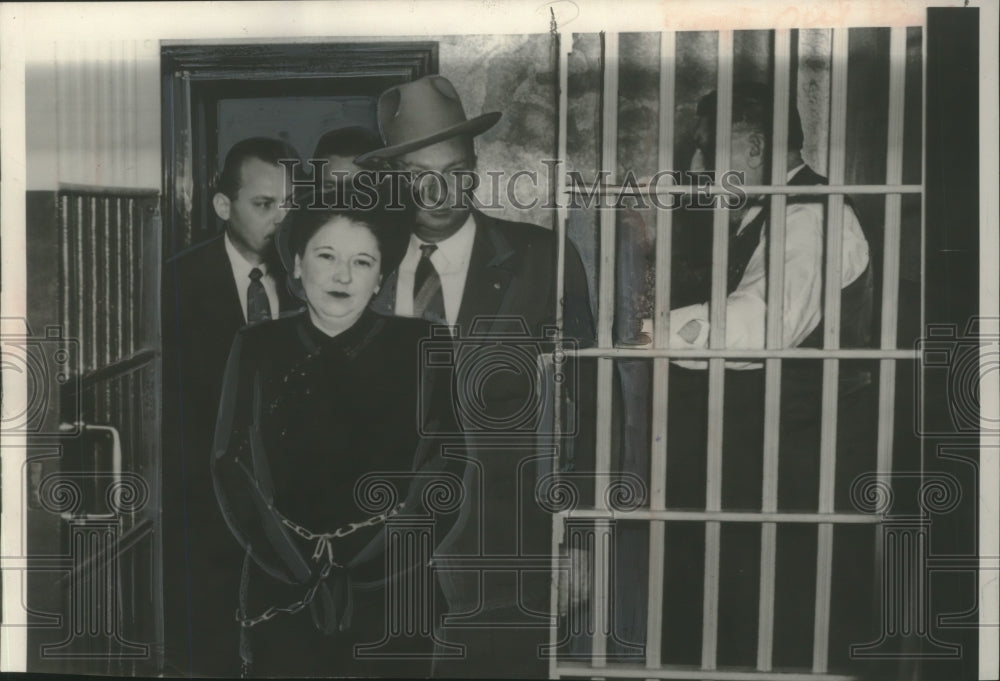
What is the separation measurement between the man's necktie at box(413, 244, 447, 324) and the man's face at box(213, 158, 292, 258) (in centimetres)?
53

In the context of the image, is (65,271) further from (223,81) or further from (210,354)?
(223,81)

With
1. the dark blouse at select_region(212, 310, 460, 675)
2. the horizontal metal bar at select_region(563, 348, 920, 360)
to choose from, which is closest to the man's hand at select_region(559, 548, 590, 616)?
the dark blouse at select_region(212, 310, 460, 675)

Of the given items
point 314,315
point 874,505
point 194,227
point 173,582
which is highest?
point 194,227

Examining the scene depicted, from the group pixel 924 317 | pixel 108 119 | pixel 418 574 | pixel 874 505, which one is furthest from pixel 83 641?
pixel 924 317

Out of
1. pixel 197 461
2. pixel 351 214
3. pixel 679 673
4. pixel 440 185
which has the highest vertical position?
pixel 440 185

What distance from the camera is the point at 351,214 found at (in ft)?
10.4

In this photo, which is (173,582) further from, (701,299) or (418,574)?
(701,299)

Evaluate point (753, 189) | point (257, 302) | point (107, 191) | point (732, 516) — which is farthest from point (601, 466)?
point (107, 191)

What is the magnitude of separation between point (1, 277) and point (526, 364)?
197 centimetres

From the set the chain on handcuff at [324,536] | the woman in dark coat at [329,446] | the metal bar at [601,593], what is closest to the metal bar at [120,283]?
the woman in dark coat at [329,446]

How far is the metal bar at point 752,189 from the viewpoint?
121 inches

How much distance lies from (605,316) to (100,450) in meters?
1.93

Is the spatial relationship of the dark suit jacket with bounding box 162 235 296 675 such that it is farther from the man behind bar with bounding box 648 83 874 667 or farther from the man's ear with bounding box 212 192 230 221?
the man behind bar with bounding box 648 83 874 667

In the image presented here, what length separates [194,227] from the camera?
10.5ft
